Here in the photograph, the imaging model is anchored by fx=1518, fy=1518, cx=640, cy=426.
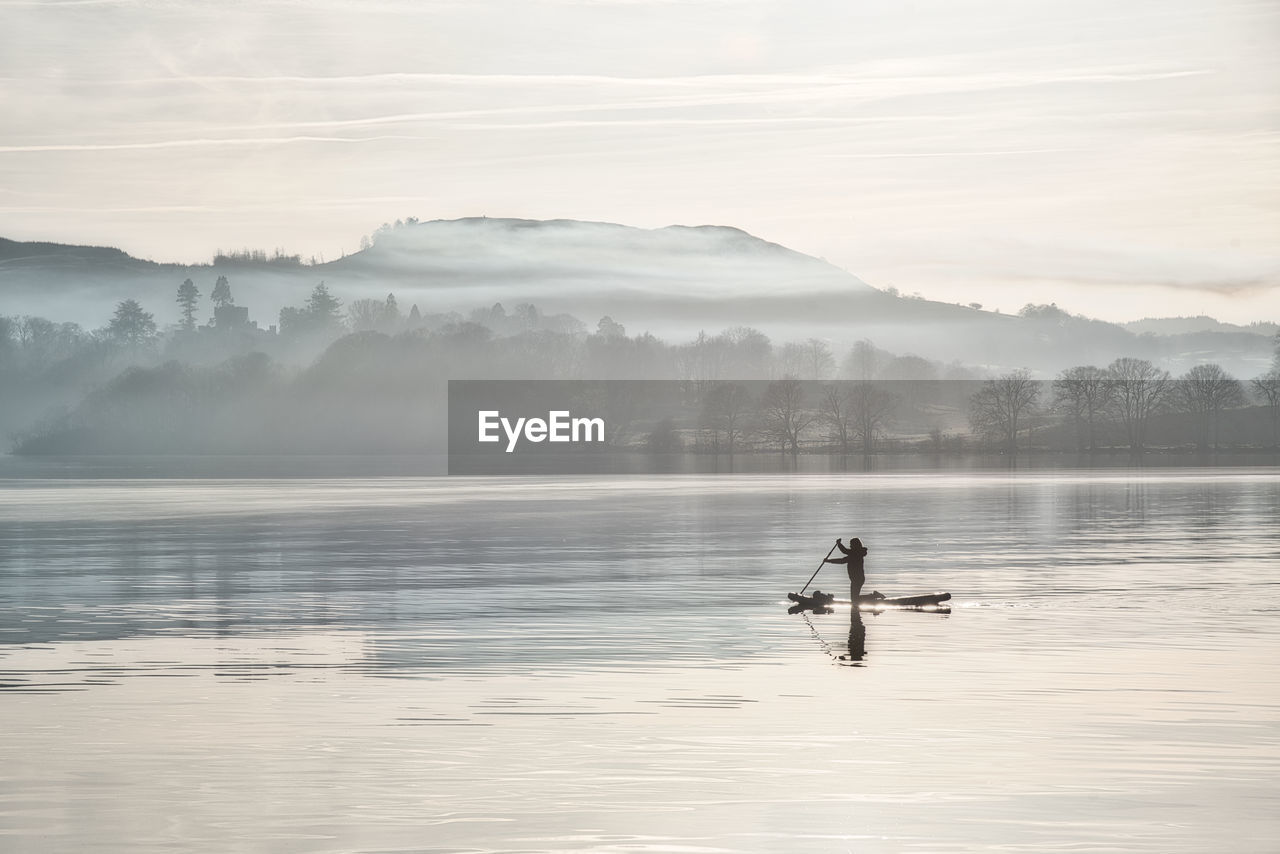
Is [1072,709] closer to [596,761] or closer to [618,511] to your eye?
[596,761]

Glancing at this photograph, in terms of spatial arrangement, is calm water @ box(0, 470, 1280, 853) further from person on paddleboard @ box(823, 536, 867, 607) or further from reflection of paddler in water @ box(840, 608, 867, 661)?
person on paddleboard @ box(823, 536, 867, 607)

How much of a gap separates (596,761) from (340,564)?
5234 cm

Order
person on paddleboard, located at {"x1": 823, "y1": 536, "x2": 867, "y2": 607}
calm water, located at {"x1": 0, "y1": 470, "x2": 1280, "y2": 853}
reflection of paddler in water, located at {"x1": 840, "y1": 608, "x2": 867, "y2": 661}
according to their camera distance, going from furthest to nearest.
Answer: person on paddleboard, located at {"x1": 823, "y1": 536, "x2": 867, "y2": 607}, reflection of paddler in water, located at {"x1": 840, "y1": 608, "x2": 867, "y2": 661}, calm water, located at {"x1": 0, "y1": 470, "x2": 1280, "y2": 853}

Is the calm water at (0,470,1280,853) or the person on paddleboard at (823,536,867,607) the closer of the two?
the calm water at (0,470,1280,853)

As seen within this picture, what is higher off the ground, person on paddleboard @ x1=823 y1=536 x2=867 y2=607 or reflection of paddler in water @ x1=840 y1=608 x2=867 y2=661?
person on paddleboard @ x1=823 y1=536 x2=867 y2=607

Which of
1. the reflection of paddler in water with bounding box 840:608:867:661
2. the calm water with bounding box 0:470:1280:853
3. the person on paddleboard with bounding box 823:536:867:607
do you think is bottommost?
the reflection of paddler in water with bounding box 840:608:867:661

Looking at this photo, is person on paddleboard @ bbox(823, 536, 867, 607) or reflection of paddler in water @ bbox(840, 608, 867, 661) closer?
reflection of paddler in water @ bbox(840, 608, 867, 661)

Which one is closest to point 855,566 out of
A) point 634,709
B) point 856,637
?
point 856,637

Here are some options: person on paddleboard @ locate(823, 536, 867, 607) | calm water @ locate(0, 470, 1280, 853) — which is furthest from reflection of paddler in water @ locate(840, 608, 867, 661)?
person on paddleboard @ locate(823, 536, 867, 607)

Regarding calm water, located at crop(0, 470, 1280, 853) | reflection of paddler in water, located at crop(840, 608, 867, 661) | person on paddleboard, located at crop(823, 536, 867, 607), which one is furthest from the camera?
person on paddleboard, located at crop(823, 536, 867, 607)

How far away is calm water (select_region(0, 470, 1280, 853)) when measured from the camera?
22812mm

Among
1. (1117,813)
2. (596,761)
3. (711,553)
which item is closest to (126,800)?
(596,761)

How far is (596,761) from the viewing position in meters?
26.8

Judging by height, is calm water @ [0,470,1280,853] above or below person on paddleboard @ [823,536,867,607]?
below
